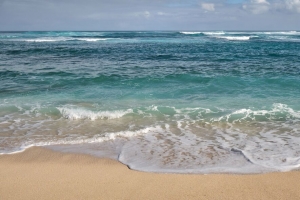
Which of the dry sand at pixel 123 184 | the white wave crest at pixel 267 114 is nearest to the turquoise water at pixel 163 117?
the white wave crest at pixel 267 114

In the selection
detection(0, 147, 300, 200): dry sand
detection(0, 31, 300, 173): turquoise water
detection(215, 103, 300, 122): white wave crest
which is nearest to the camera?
detection(0, 147, 300, 200): dry sand

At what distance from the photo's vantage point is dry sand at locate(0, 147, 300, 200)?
4555 millimetres

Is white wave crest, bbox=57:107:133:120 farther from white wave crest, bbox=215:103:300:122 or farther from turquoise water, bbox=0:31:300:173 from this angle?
white wave crest, bbox=215:103:300:122

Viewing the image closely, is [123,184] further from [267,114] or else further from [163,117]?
[267,114]

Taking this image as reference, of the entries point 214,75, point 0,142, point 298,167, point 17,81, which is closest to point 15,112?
point 0,142

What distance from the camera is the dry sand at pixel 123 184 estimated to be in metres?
4.55

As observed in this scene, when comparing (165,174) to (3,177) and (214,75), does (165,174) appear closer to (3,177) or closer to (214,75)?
(3,177)

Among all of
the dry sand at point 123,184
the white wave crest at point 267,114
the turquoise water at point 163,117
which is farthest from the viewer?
the white wave crest at point 267,114

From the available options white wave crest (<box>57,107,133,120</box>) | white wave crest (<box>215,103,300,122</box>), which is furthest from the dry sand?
white wave crest (<box>215,103,300,122</box>)

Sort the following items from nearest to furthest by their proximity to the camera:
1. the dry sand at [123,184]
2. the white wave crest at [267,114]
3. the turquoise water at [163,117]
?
the dry sand at [123,184]
the turquoise water at [163,117]
the white wave crest at [267,114]

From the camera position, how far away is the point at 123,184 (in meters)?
4.94

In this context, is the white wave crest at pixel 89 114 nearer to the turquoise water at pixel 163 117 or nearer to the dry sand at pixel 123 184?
the turquoise water at pixel 163 117

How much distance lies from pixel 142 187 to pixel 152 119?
4409 millimetres

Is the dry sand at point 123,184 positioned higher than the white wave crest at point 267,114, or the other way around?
the white wave crest at point 267,114
